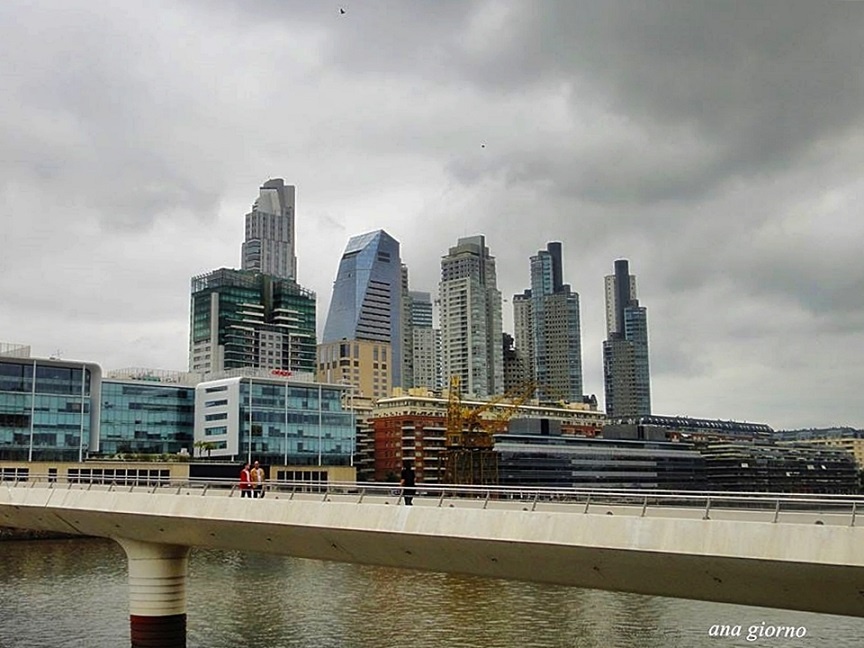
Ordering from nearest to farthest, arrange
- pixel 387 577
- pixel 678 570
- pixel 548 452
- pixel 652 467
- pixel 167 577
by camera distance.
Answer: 1. pixel 678 570
2. pixel 167 577
3. pixel 387 577
4. pixel 548 452
5. pixel 652 467

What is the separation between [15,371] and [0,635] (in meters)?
70.6

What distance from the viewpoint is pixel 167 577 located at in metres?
39.0

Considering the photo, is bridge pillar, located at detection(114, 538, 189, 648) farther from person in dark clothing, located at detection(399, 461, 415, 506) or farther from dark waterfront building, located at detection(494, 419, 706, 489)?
dark waterfront building, located at detection(494, 419, 706, 489)

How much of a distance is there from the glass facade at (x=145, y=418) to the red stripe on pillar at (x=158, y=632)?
8062 centimetres

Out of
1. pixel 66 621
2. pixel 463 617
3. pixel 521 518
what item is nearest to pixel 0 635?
pixel 66 621

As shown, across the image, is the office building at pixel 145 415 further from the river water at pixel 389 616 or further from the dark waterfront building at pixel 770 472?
the dark waterfront building at pixel 770 472

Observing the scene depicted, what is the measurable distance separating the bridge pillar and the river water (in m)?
1.31

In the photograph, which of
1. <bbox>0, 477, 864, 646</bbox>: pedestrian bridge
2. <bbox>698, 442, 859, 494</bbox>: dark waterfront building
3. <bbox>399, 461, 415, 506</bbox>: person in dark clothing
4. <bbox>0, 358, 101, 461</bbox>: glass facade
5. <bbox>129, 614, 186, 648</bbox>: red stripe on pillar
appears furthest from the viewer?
<bbox>698, 442, 859, 494</bbox>: dark waterfront building

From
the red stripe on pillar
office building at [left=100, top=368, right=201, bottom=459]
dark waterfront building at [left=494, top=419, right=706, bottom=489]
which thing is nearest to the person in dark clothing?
the red stripe on pillar

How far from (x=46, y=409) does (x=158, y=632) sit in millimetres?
78514

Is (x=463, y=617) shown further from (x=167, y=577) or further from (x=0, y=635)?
(x=0, y=635)

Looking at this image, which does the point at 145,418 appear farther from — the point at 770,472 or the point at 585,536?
the point at 770,472

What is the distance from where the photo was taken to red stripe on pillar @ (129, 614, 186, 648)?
37.1 meters

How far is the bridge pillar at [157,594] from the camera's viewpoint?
37.4 metres
